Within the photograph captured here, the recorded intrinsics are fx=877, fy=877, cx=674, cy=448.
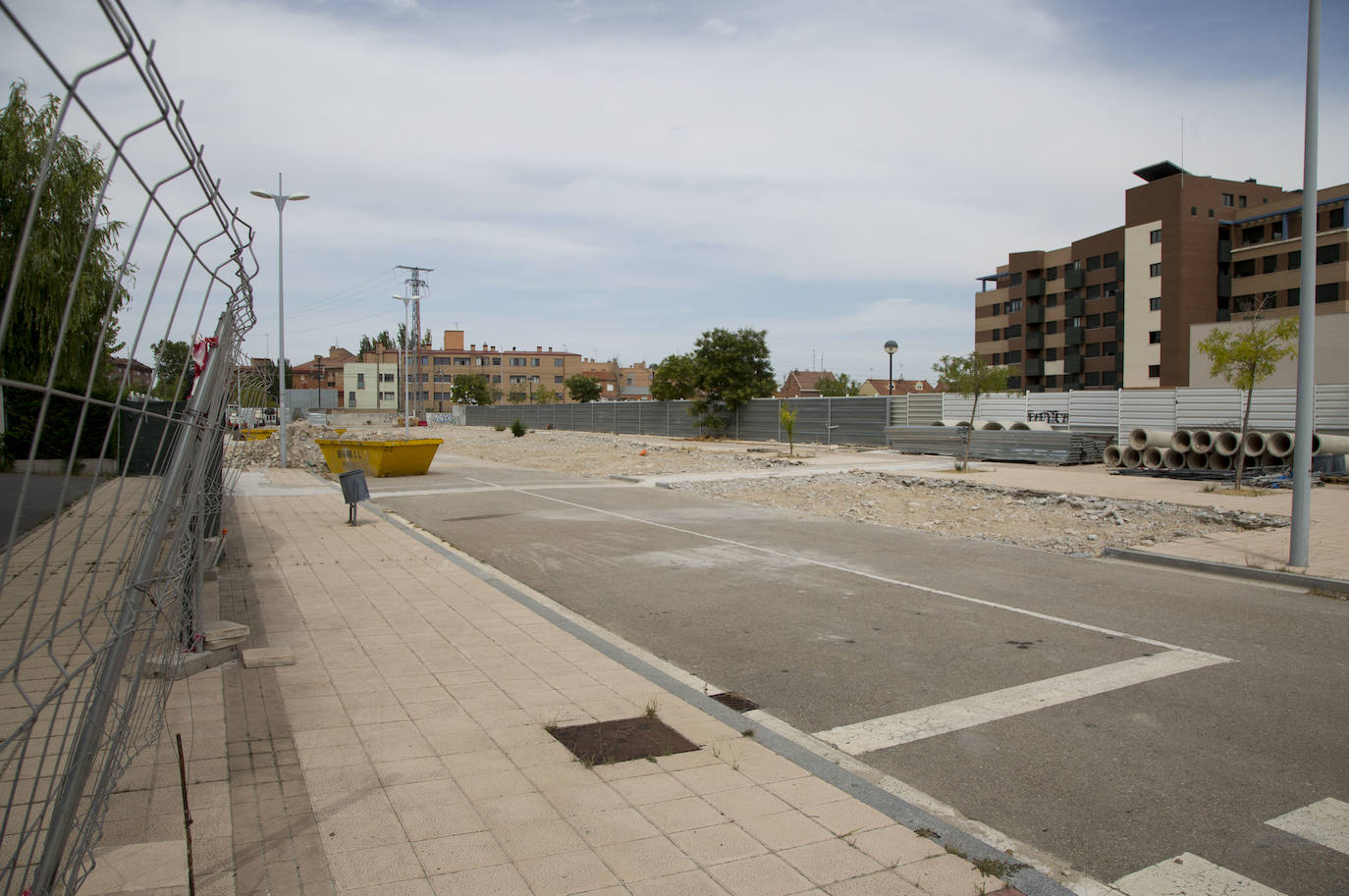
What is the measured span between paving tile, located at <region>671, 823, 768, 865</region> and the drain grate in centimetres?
165

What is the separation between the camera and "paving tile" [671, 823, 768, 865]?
12.0ft

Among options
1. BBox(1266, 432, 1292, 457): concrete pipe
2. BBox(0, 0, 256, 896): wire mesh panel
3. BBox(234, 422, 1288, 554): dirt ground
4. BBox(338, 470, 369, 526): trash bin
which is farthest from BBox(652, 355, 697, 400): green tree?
BBox(0, 0, 256, 896): wire mesh panel

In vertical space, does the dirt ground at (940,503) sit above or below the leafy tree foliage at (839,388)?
below

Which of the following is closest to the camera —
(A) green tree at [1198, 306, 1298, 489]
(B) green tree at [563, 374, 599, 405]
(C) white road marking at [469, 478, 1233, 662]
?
(C) white road marking at [469, 478, 1233, 662]

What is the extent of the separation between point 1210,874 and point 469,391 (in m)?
109

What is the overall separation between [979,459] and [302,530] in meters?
22.6

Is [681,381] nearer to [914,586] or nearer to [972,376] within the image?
[972,376]

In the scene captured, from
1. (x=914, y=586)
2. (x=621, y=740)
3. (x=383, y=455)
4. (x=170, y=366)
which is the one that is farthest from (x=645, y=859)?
(x=383, y=455)

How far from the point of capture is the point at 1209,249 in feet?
198

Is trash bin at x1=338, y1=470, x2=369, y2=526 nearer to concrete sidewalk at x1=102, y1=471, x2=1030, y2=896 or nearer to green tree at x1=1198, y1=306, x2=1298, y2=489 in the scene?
concrete sidewalk at x1=102, y1=471, x2=1030, y2=896

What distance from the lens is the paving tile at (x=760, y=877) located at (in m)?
3.40

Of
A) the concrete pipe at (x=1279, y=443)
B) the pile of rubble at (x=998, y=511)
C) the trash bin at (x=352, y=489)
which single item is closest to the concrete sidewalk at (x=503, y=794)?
the trash bin at (x=352, y=489)

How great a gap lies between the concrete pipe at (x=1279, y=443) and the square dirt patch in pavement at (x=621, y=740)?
21.0m

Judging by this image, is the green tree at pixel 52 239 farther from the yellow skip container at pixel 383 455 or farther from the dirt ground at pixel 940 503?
the yellow skip container at pixel 383 455
